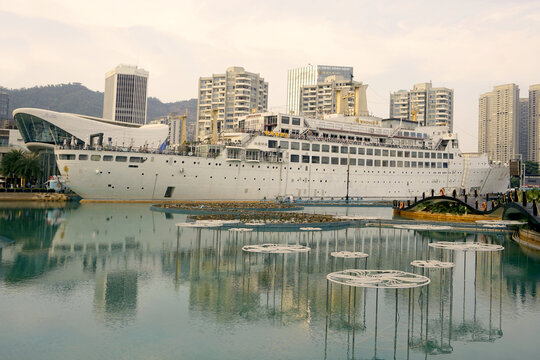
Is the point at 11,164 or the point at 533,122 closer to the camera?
the point at 11,164

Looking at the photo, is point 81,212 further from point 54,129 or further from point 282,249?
point 54,129

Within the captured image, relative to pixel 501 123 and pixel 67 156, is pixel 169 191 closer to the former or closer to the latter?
pixel 67 156

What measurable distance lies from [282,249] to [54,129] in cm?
6124

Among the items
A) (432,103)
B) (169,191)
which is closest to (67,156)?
(169,191)

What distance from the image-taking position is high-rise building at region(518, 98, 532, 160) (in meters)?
175

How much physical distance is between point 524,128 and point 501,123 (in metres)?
15.0

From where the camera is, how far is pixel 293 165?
56750mm

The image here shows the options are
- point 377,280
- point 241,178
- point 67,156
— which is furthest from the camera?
point 241,178

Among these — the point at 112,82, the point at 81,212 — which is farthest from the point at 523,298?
the point at 112,82

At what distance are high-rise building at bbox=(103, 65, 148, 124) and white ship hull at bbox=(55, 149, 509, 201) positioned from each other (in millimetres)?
Answer: 124073

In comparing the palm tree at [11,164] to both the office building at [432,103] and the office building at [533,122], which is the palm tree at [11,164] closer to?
the office building at [432,103]

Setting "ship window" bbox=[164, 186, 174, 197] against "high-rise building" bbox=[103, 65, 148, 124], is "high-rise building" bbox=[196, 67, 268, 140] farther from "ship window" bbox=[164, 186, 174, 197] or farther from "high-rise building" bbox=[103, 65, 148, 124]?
"ship window" bbox=[164, 186, 174, 197]

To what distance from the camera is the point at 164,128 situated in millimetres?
69312

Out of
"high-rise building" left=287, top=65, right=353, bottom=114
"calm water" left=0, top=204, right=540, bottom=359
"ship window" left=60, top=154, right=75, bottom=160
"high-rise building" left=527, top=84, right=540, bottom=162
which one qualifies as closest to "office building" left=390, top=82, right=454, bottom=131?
"high-rise building" left=287, top=65, right=353, bottom=114
